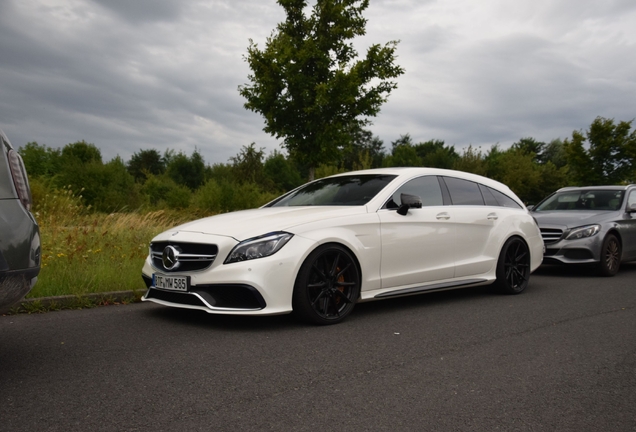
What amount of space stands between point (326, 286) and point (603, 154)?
93.5 feet

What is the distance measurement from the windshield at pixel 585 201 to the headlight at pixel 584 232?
1.02 metres

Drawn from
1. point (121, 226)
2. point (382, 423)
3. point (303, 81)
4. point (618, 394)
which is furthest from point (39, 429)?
point (303, 81)

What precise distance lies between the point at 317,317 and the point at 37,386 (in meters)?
2.49

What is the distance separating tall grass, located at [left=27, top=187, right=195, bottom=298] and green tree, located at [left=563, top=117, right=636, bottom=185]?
23746 mm

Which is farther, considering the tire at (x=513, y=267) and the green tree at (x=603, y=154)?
the green tree at (x=603, y=154)

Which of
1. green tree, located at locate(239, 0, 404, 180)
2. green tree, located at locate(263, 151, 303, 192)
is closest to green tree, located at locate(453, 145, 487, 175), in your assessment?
green tree, located at locate(263, 151, 303, 192)

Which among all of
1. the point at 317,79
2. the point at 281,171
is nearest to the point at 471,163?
the point at 281,171

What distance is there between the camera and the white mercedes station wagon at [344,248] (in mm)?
5398

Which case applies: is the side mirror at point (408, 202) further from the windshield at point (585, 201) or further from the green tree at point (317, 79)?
the green tree at point (317, 79)

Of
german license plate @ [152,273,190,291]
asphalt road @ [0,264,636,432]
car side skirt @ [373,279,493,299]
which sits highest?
german license plate @ [152,273,190,291]

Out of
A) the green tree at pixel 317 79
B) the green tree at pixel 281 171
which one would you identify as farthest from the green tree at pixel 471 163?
the green tree at pixel 317 79

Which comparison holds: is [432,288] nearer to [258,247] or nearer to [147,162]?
[258,247]

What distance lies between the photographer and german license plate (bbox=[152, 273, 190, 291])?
18.0 feet

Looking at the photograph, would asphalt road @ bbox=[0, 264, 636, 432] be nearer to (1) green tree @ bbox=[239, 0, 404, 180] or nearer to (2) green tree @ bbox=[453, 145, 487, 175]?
(1) green tree @ bbox=[239, 0, 404, 180]
